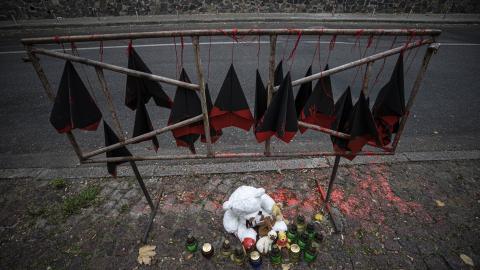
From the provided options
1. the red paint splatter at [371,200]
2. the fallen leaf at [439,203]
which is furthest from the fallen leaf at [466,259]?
the fallen leaf at [439,203]

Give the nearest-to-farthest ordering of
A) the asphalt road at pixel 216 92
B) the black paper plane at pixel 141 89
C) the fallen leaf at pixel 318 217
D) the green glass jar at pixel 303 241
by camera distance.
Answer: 1. the black paper plane at pixel 141 89
2. the green glass jar at pixel 303 241
3. the fallen leaf at pixel 318 217
4. the asphalt road at pixel 216 92

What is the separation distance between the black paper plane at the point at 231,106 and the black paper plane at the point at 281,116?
187mm

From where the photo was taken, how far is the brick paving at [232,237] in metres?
2.76

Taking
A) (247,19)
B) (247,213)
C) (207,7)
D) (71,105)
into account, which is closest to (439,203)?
(247,213)

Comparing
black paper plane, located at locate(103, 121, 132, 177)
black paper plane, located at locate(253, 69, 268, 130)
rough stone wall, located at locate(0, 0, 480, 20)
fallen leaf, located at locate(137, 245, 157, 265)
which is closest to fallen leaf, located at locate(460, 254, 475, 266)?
black paper plane, located at locate(253, 69, 268, 130)

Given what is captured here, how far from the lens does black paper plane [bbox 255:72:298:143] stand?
2115 mm

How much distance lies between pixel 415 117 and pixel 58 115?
6.05 m

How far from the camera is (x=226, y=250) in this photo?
270 cm

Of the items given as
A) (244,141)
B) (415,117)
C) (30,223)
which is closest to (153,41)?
(244,141)

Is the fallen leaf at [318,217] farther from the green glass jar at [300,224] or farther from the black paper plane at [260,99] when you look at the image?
the black paper plane at [260,99]

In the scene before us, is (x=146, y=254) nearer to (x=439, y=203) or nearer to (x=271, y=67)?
(x=271, y=67)

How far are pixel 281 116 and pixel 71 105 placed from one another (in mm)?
1792

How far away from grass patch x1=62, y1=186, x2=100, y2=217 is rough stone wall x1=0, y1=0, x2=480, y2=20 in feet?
43.5

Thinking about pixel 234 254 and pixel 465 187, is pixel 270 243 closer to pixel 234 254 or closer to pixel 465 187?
pixel 234 254
